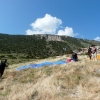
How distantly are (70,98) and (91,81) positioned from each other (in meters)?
1.92

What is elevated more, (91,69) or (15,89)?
(91,69)

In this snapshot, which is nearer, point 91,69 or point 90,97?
point 90,97

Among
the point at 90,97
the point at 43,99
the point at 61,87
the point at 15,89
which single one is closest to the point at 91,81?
the point at 61,87

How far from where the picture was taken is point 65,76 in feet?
33.8

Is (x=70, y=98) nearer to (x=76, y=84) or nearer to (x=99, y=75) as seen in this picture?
(x=76, y=84)

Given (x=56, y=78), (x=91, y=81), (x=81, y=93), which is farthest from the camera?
(x=56, y=78)

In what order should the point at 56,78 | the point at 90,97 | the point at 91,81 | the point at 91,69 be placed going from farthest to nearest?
the point at 91,69
the point at 56,78
the point at 91,81
the point at 90,97

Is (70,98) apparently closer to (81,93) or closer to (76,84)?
(81,93)

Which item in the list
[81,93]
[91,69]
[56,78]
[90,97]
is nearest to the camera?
[90,97]

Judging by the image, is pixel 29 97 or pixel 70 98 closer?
pixel 70 98

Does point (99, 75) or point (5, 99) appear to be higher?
point (99, 75)

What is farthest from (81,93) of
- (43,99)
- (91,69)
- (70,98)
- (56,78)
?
(91,69)

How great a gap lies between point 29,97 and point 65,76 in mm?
3143

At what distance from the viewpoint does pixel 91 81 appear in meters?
8.62
